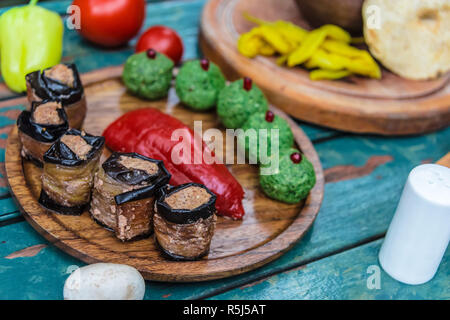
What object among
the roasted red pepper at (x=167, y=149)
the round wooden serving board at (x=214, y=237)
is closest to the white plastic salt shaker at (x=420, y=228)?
the round wooden serving board at (x=214, y=237)

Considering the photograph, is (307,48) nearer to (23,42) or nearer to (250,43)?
(250,43)

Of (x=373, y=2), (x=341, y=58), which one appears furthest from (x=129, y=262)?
(x=373, y=2)

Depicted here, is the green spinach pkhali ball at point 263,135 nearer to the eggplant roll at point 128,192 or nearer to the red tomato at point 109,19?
the eggplant roll at point 128,192

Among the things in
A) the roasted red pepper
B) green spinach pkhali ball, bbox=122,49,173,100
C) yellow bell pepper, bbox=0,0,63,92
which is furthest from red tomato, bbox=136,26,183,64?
the roasted red pepper

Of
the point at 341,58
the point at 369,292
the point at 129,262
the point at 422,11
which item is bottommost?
the point at 369,292

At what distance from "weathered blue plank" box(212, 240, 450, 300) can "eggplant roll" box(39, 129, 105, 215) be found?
1.80 ft

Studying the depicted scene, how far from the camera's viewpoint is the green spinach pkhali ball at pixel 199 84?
2117mm

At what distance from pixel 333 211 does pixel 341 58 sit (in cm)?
77

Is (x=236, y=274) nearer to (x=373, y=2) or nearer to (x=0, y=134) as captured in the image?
(x=0, y=134)

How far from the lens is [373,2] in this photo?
7.26ft

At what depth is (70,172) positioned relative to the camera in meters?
1.57

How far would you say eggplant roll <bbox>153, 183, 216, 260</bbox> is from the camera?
1.43 metres

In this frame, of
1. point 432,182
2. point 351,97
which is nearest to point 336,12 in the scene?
point 351,97
